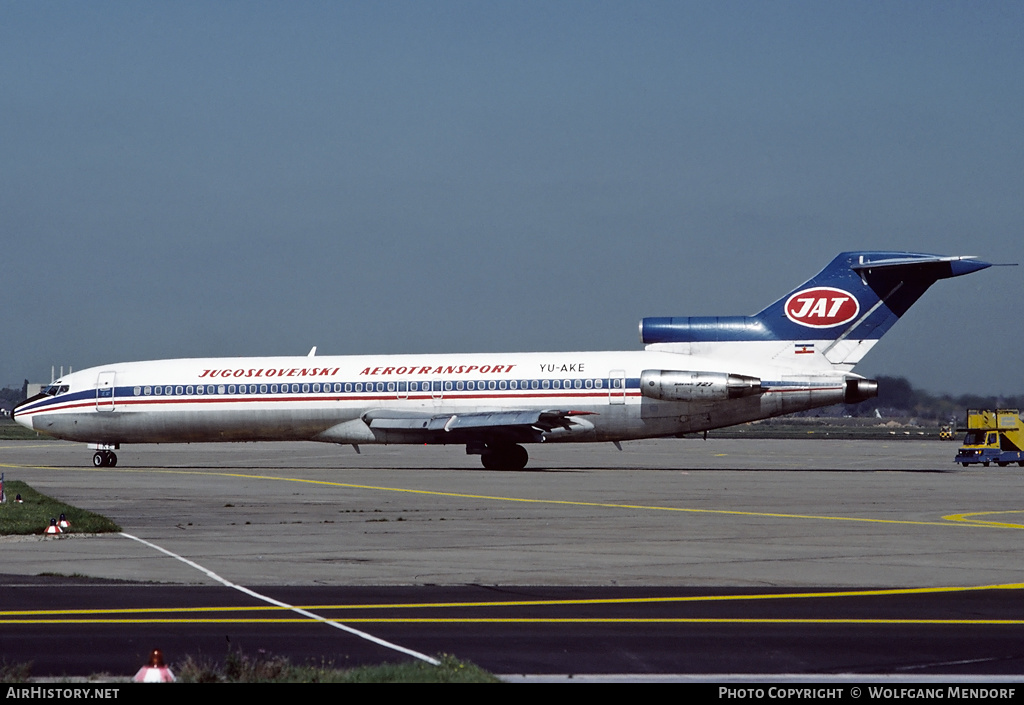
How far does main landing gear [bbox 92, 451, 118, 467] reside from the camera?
43.6 meters

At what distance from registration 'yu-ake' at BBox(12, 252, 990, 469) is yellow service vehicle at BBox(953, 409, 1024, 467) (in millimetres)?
11413

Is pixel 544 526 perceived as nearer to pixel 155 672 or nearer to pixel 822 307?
pixel 155 672

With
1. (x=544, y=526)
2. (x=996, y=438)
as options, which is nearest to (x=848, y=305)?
(x=996, y=438)

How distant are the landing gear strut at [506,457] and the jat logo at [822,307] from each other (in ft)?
33.2

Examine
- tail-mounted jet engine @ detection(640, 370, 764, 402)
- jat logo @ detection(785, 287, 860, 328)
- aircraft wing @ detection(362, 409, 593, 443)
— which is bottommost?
aircraft wing @ detection(362, 409, 593, 443)

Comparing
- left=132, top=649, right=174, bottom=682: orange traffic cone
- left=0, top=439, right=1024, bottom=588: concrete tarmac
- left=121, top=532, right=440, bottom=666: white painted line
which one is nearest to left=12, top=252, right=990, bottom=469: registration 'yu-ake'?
left=0, top=439, right=1024, bottom=588: concrete tarmac

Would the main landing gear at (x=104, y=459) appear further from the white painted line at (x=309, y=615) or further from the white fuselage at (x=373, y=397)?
the white painted line at (x=309, y=615)

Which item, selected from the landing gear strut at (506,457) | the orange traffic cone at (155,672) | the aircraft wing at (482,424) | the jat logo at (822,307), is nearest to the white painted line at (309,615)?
the orange traffic cone at (155,672)

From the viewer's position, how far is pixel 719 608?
12.4 meters

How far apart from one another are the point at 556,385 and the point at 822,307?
29.9 feet

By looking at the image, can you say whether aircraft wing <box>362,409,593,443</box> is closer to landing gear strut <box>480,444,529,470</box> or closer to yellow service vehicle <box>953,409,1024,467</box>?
landing gear strut <box>480,444,529,470</box>

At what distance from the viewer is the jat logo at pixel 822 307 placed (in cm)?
3925
